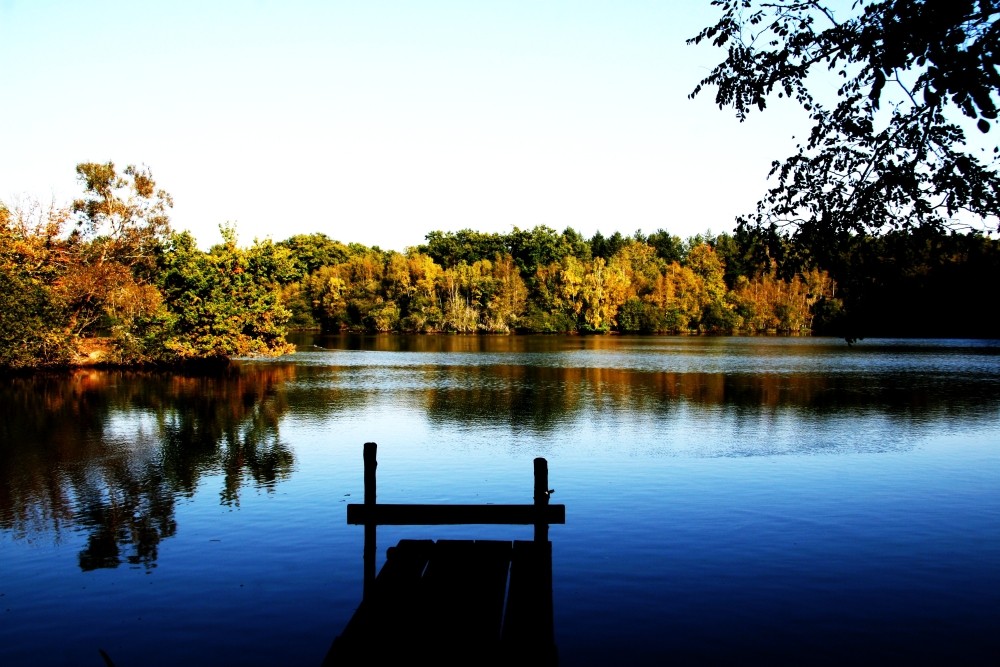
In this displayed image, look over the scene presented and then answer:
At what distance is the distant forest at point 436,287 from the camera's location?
9289 millimetres

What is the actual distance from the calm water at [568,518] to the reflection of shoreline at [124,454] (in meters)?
0.12

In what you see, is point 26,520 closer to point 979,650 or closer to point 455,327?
point 979,650

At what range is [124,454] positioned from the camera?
946 inches

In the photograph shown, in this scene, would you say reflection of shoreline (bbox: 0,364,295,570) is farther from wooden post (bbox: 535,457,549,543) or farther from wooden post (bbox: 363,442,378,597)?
wooden post (bbox: 535,457,549,543)

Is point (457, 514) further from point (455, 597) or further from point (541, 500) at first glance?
point (455, 597)

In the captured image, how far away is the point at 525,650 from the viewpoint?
24.8ft

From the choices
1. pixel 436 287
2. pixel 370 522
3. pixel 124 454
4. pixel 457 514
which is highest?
pixel 436 287

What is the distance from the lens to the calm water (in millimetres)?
10867

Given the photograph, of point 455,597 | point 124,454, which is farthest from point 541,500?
point 124,454

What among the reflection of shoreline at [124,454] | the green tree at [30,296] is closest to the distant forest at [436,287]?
the green tree at [30,296]

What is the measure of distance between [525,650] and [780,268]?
4.96 m

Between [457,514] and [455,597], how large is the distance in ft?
5.92

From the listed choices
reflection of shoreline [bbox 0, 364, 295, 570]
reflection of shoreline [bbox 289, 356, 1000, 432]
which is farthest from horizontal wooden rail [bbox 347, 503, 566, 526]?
reflection of shoreline [bbox 289, 356, 1000, 432]

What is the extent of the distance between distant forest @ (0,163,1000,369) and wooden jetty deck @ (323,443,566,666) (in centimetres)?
410
